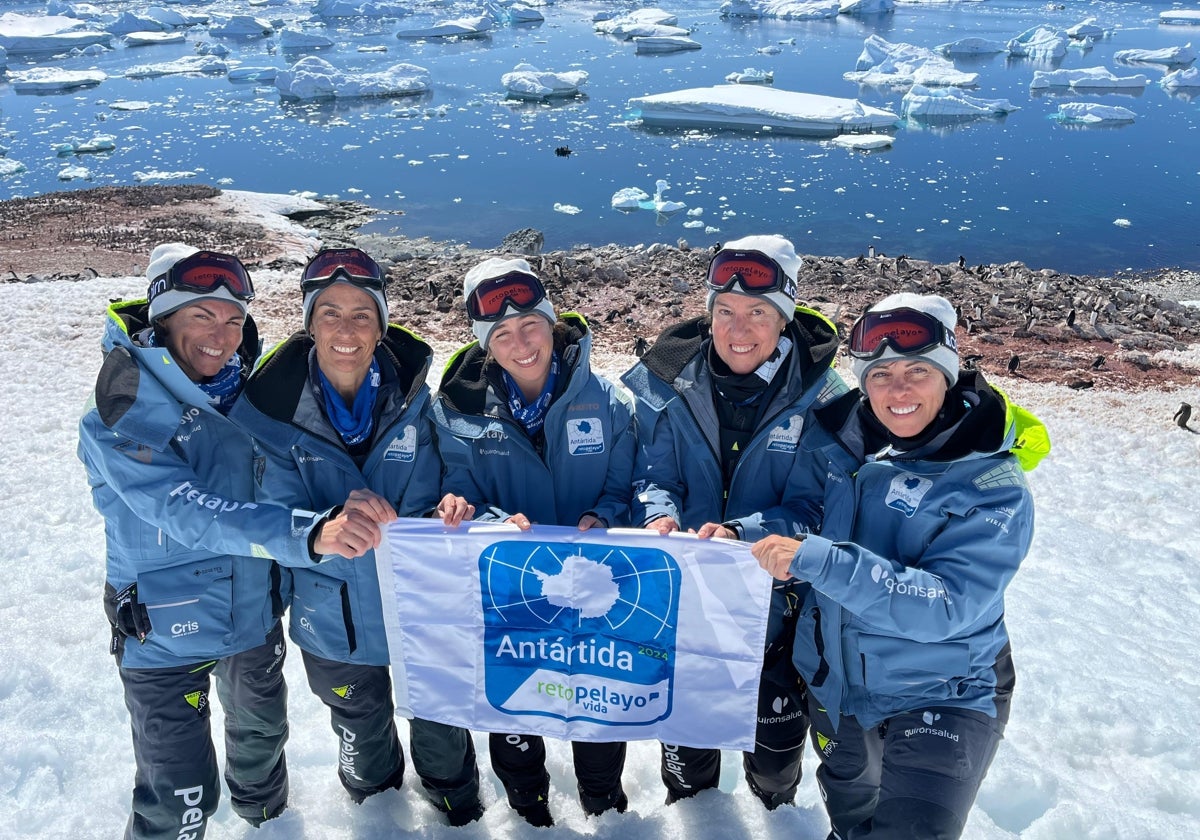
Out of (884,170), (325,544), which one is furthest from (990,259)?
(325,544)

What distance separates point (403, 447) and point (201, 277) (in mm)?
1011

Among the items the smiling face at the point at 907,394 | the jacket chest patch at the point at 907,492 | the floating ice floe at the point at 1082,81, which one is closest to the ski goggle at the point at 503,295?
the smiling face at the point at 907,394

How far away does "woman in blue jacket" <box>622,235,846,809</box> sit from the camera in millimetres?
3428

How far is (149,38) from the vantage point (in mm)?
54594

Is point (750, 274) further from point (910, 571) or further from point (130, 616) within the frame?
point (130, 616)

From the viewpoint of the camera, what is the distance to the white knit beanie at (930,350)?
10.2ft

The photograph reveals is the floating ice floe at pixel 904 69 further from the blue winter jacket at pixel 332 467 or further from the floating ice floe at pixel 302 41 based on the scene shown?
the blue winter jacket at pixel 332 467

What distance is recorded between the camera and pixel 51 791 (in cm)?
398

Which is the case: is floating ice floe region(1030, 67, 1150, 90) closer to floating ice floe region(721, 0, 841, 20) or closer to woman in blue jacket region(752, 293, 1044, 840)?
floating ice floe region(721, 0, 841, 20)

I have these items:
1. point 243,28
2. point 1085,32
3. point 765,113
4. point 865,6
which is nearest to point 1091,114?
point 765,113

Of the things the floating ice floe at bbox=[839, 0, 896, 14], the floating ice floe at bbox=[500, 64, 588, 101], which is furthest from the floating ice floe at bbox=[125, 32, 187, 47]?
the floating ice floe at bbox=[839, 0, 896, 14]

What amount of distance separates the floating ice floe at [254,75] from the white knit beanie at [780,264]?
147 ft

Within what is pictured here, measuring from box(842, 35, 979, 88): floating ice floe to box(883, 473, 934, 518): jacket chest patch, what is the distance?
39.0m

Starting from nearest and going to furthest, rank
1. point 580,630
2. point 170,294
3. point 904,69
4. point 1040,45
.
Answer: point 170,294, point 580,630, point 904,69, point 1040,45
